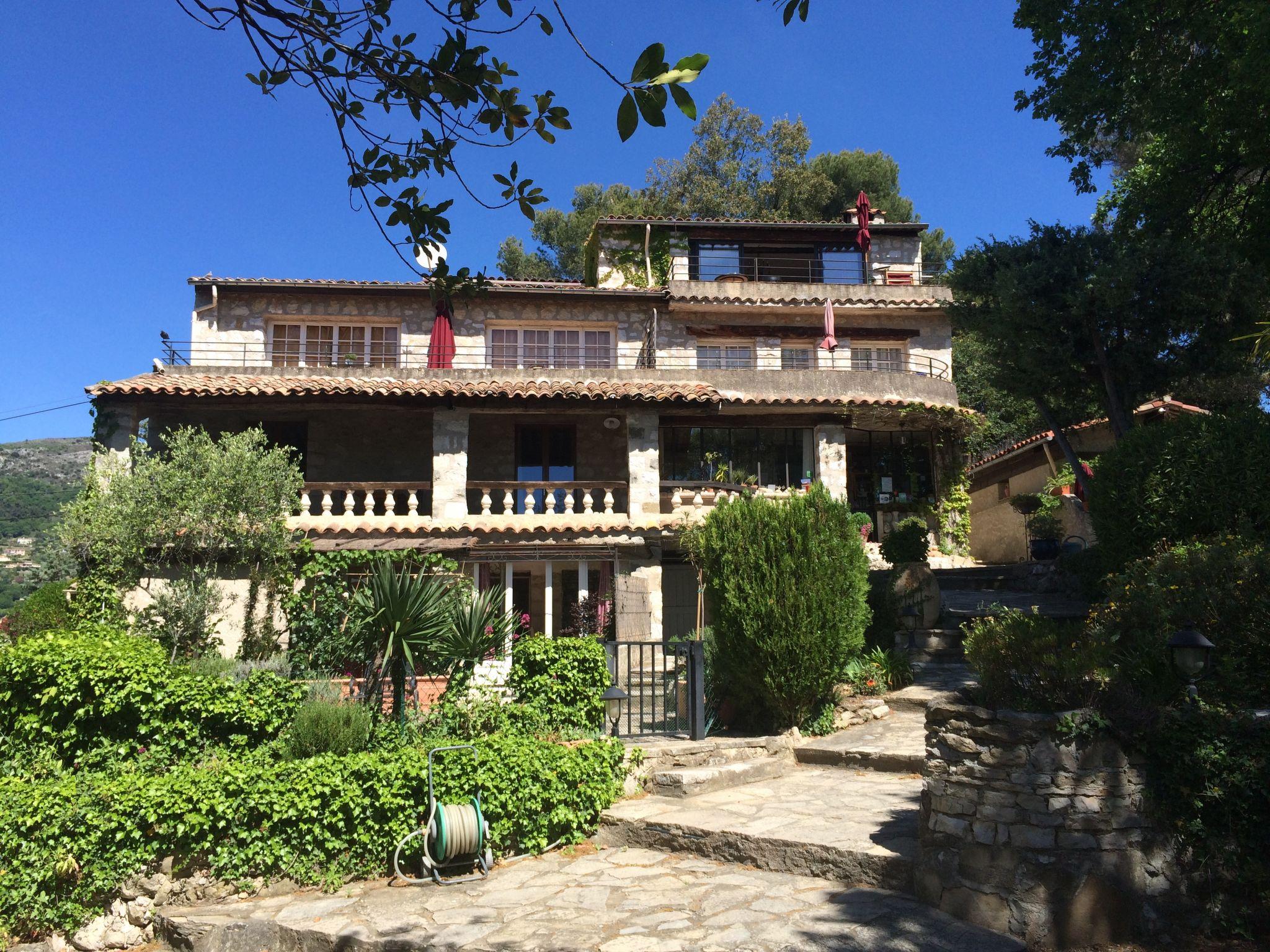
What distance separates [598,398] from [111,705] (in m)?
9.97

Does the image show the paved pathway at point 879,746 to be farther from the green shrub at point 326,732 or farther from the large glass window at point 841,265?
the large glass window at point 841,265

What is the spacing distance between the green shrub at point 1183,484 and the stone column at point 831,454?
922 centimetres

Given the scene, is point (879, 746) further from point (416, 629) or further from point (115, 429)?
point (115, 429)

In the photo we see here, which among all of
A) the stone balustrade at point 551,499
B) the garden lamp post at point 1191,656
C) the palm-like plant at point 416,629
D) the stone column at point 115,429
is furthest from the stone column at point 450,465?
the garden lamp post at point 1191,656

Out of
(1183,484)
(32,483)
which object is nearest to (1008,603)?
(1183,484)

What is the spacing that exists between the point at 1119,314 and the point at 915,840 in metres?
10.1

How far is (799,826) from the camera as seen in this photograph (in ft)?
24.1

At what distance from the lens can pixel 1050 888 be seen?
5.57 meters

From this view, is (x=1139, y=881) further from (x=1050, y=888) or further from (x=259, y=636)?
(x=259, y=636)

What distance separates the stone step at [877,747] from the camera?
9164mm

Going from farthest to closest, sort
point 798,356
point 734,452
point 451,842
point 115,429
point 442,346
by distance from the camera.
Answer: point 798,356 → point 734,452 → point 442,346 → point 115,429 → point 451,842

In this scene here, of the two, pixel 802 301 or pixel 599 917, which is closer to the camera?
pixel 599 917

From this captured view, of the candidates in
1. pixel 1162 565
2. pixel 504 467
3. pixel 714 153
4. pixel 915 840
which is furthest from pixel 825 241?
pixel 915 840

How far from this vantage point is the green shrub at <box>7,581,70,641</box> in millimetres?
13195
